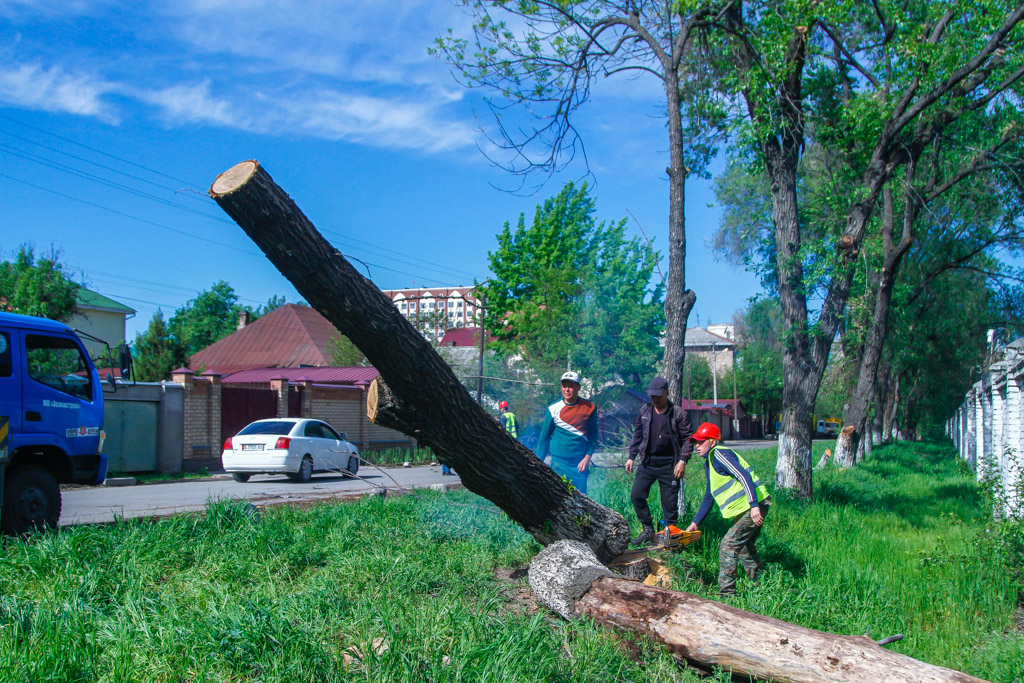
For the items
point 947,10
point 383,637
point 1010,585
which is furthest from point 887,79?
point 383,637

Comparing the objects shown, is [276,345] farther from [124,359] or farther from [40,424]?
[40,424]

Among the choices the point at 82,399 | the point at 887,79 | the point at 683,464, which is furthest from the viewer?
the point at 887,79

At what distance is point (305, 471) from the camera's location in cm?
1571

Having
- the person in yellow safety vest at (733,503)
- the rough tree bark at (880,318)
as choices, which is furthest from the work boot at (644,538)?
the rough tree bark at (880,318)

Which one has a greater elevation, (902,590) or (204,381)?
(204,381)

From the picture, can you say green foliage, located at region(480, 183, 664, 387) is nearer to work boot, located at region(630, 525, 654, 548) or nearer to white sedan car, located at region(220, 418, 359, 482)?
white sedan car, located at region(220, 418, 359, 482)

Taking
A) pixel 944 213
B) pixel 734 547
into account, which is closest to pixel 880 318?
pixel 944 213

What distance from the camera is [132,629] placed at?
3.78 m

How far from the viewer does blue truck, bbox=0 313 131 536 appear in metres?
7.00

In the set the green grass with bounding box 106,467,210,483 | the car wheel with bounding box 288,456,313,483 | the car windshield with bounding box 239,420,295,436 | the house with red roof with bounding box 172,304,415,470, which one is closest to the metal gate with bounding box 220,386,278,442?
the house with red roof with bounding box 172,304,415,470

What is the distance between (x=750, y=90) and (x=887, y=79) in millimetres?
3764

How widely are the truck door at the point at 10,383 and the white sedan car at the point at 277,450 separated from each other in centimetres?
794

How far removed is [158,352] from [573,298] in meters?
21.1

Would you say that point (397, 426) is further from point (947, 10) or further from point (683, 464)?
Result: point (947, 10)
